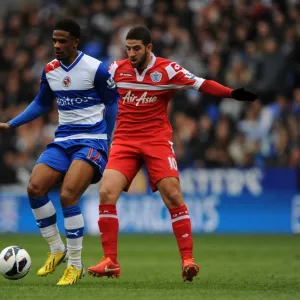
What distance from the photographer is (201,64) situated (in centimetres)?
2073

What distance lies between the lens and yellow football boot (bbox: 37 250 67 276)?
31.7ft

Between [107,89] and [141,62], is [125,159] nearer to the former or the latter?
[107,89]

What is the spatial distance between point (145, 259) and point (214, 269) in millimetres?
1921

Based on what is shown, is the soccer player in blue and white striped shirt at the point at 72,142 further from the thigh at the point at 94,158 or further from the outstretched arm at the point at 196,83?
the outstretched arm at the point at 196,83

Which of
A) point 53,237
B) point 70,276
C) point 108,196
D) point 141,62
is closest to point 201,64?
point 141,62

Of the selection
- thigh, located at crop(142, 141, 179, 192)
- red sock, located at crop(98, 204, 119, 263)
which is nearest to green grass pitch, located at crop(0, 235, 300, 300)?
red sock, located at crop(98, 204, 119, 263)

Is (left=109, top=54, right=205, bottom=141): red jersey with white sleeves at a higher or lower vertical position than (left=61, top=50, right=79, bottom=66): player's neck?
lower

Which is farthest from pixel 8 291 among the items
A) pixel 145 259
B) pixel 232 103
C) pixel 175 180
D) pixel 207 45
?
pixel 207 45

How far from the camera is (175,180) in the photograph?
9555 mm

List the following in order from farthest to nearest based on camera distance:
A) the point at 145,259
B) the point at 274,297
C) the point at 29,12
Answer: the point at 29,12 < the point at 145,259 < the point at 274,297

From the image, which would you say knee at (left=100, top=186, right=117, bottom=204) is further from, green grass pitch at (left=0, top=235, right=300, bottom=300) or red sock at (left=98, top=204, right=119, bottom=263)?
green grass pitch at (left=0, top=235, right=300, bottom=300)

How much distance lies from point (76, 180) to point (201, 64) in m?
11.8

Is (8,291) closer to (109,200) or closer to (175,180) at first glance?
(109,200)

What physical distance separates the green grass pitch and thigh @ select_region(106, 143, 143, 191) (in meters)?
1.06
